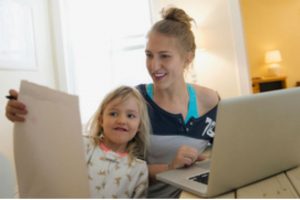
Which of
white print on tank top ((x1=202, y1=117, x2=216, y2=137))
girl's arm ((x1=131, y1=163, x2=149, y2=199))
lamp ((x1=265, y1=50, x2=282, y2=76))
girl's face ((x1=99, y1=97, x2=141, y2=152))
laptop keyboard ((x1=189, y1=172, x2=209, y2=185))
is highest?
lamp ((x1=265, y1=50, x2=282, y2=76))

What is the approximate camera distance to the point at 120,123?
3.27ft

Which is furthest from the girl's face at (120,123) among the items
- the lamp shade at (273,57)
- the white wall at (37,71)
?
the lamp shade at (273,57)

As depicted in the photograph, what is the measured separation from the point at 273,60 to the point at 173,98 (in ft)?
17.3

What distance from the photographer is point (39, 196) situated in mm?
732

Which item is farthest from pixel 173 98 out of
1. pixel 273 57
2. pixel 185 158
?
pixel 273 57

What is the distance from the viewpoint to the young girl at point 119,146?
3.02 feet

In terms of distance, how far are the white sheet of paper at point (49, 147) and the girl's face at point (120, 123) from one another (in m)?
0.33

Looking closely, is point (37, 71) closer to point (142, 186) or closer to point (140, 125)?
point (140, 125)

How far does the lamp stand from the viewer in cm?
588

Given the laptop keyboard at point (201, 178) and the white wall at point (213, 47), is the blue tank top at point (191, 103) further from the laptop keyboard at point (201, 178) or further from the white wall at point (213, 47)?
the white wall at point (213, 47)

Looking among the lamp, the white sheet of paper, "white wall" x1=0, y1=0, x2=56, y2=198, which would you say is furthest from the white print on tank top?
the lamp

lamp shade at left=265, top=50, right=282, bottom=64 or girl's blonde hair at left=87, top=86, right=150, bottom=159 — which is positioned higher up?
lamp shade at left=265, top=50, right=282, bottom=64

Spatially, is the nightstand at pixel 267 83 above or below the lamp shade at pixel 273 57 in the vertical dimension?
below

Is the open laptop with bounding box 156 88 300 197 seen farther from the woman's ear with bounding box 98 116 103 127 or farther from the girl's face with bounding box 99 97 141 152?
the woman's ear with bounding box 98 116 103 127
